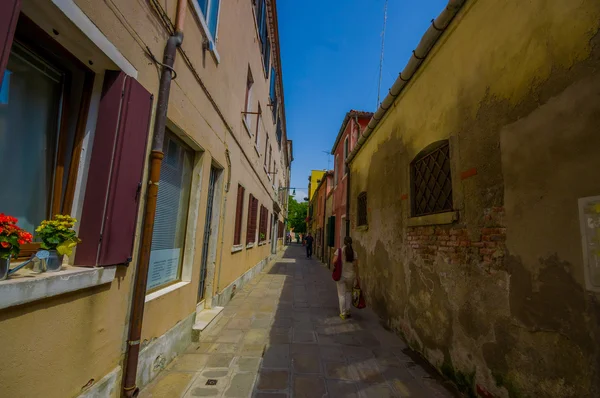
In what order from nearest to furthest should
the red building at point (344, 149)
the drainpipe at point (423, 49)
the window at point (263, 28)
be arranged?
the drainpipe at point (423, 49), the window at point (263, 28), the red building at point (344, 149)

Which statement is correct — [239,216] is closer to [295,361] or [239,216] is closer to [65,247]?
[295,361]

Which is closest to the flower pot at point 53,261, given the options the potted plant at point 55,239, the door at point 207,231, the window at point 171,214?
the potted plant at point 55,239

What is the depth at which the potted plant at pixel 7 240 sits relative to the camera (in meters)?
1.45

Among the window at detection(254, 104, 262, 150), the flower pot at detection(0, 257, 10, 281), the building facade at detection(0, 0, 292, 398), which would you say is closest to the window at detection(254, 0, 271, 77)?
the window at detection(254, 104, 262, 150)

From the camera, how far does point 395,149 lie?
5285 millimetres

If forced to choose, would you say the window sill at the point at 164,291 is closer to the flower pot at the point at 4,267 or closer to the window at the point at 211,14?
the flower pot at the point at 4,267

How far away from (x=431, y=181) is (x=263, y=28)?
7.91m

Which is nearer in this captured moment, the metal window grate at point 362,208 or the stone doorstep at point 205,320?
the stone doorstep at point 205,320

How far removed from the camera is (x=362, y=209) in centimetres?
791

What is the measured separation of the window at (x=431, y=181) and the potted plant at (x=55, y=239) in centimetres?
381

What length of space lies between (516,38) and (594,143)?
1344mm

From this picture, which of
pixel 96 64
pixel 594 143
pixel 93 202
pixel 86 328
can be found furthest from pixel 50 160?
pixel 594 143

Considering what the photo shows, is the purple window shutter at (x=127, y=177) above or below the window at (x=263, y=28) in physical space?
below

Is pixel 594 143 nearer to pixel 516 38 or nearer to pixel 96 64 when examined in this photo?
pixel 516 38
